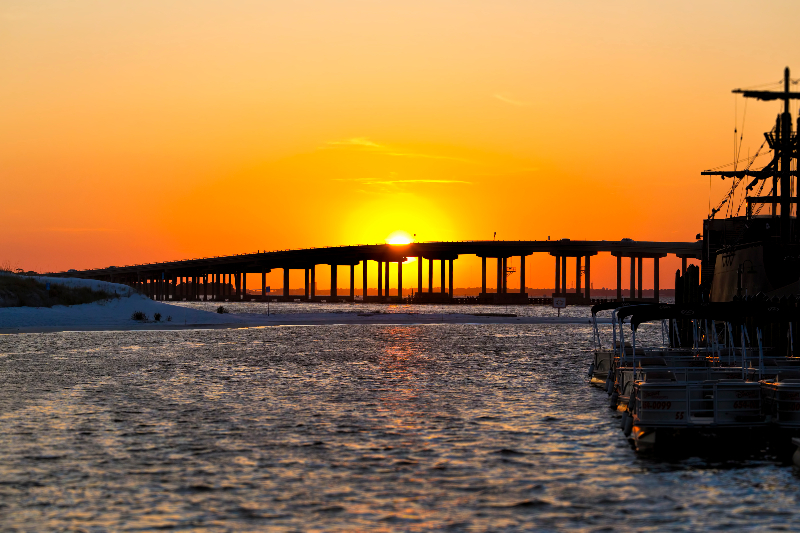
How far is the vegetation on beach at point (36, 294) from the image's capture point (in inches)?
3134

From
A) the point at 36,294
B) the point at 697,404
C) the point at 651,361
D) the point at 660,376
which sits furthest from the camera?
the point at 36,294

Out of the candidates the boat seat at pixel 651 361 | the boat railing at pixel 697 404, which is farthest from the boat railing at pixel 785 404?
the boat seat at pixel 651 361

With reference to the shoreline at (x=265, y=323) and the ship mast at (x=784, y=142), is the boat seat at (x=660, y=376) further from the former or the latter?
the shoreline at (x=265, y=323)

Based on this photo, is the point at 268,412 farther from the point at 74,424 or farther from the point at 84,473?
the point at 84,473

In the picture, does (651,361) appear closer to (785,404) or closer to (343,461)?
(785,404)

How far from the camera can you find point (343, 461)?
18672 mm

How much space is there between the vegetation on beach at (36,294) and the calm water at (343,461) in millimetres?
46001

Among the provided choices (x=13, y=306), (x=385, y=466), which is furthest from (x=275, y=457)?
(x=13, y=306)

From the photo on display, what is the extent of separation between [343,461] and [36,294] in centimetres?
7110

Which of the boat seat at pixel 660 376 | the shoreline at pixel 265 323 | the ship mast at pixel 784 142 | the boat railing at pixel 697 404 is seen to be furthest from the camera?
the shoreline at pixel 265 323

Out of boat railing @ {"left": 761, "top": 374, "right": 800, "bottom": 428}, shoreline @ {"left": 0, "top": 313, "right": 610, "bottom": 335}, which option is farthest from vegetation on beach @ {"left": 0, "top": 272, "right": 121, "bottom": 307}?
boat railing @ {"left": 761, "top": 374, "right": 800, "bottom": 428}

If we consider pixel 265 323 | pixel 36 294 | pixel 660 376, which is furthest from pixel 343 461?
pixel 265 323

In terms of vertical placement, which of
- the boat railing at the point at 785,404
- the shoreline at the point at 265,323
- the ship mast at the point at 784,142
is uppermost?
the ship mast at the point at 784,142

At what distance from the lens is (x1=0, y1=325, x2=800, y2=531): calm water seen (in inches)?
562
